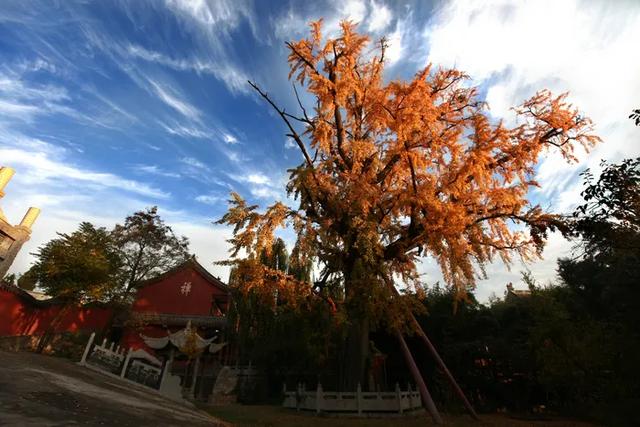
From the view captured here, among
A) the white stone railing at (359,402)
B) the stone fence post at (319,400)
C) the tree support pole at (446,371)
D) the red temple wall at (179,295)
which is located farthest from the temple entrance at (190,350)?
the tree support pole at (446,371)

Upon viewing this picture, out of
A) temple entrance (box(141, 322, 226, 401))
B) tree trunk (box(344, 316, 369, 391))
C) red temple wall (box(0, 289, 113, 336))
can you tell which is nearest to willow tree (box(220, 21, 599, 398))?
tree trunk (box(344, 316, 369, 391))

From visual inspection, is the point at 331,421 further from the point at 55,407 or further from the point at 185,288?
the point at 185,288

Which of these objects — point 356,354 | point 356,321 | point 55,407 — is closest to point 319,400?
point 356,354

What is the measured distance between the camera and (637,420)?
368 inches

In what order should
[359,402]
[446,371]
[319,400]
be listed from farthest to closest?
[446,371] < [319,400] < [359,402]

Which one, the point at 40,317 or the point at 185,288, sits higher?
the point at 185,288

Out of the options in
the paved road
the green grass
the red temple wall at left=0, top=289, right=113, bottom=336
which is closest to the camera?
the paved road

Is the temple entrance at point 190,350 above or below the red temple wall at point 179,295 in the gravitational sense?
below

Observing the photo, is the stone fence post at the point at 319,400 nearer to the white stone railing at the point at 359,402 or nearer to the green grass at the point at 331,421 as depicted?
the white stone railing at the point at 359,402

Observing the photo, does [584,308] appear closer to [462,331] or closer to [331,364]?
[462,331]

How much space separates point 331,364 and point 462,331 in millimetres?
6617

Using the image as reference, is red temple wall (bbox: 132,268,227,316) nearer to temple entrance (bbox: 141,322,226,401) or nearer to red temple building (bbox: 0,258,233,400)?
red temple building (bbox: 0,258,233,400)

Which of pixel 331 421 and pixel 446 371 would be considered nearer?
pixel 331 421

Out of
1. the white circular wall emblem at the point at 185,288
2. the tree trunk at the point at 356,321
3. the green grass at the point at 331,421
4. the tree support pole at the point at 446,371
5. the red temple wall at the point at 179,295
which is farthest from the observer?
the white circular wall emblem at the point at 185,288
